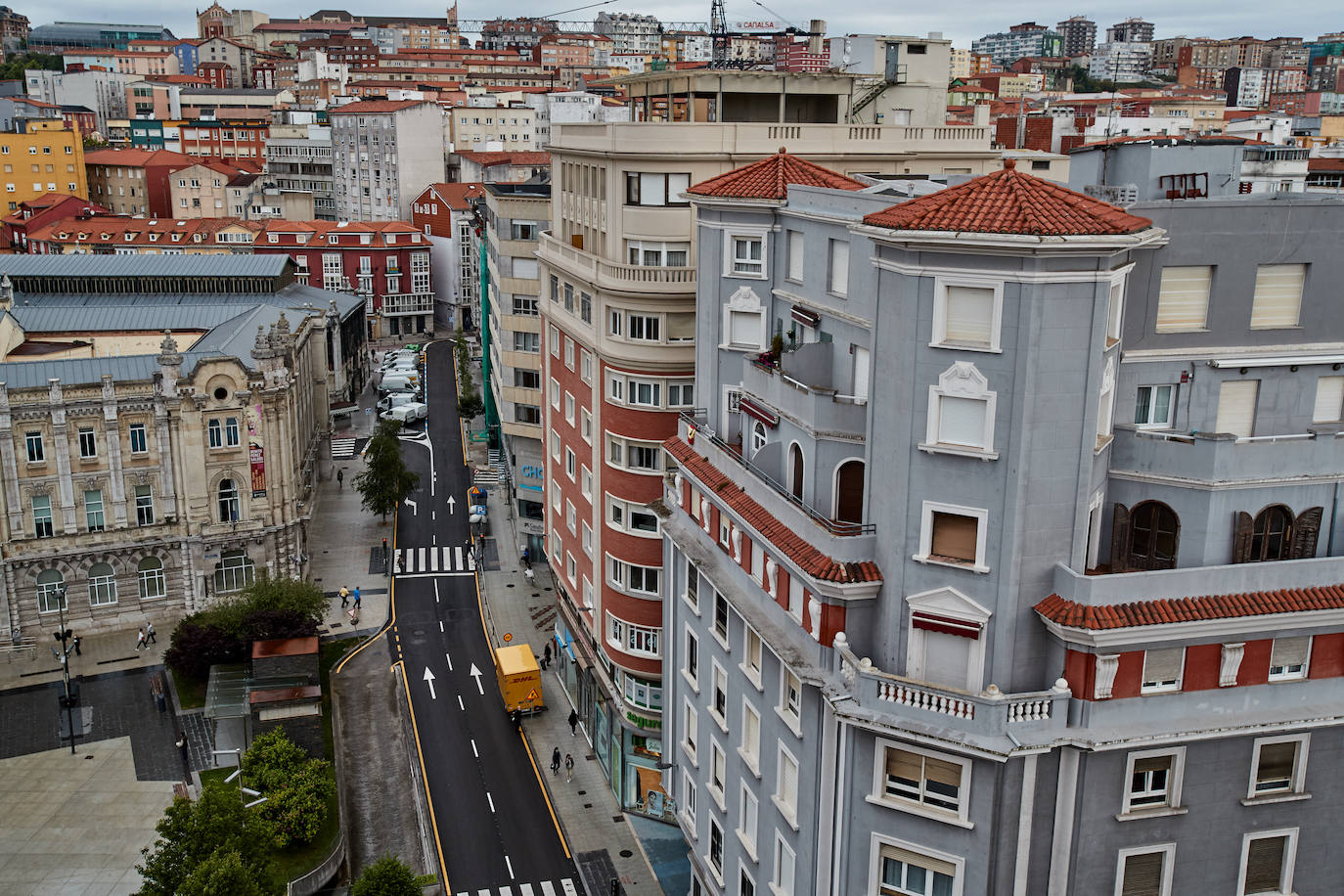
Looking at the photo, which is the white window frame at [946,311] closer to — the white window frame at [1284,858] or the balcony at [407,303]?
the white window frame at [1284,858]

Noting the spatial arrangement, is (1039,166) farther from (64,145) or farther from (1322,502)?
(64,145)

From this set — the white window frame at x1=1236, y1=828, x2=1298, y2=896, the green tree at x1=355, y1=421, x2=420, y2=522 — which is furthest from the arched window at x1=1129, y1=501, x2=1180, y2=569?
the green tree at x1=355, y1=421, x2=420, y2=522

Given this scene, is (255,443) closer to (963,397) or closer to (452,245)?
(963,397)

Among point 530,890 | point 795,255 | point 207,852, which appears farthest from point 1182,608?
Answer: point 207,852

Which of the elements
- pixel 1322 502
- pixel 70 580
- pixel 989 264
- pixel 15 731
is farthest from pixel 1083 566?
pixel 70 580

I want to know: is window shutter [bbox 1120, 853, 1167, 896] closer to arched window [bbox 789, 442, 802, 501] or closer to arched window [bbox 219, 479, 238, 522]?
arched window [bbox 789, 442, 802, 501]
